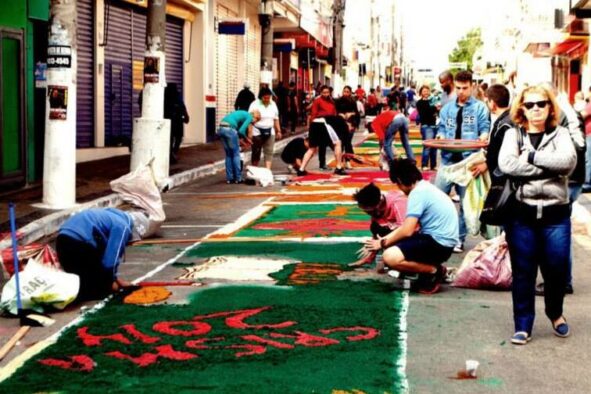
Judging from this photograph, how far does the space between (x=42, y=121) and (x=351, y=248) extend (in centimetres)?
859

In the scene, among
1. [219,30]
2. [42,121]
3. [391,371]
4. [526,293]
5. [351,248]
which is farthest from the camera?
[219,30]

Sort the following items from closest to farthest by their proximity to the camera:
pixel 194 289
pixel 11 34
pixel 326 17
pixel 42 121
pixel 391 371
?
pixel 391 371
pixel 194 289
pixel 11 34
pixel 42 121
pixel 326 17

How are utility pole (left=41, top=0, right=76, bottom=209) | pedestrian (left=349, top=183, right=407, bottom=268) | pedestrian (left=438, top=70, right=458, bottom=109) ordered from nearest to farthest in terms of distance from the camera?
1. pedestrian (left=349, top=183, right=407, bottom=268)
2. utility pole (left=41, top=0, right=76, bottom=209)
3. pedestrian (left=438, top=70, right=458, bottom=109)

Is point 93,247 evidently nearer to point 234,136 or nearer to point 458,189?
→ point 458,189

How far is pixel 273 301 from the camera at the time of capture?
847 centimetres

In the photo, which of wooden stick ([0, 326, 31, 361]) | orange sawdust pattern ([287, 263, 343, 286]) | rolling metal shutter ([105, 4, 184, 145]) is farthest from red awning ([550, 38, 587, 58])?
wooden stick ([0, 326, 31, 361])

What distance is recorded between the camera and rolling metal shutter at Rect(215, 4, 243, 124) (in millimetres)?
35312

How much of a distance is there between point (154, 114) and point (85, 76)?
4747 mm

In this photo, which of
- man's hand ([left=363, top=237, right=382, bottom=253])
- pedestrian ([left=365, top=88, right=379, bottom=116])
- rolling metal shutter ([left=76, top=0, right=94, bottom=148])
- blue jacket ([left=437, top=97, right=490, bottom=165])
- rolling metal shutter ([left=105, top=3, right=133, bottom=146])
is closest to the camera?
man's hand ([left=363, top=237, right=382, bottom=253])

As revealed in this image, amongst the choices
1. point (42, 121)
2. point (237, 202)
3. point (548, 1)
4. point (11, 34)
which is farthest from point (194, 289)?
point (548, 1)

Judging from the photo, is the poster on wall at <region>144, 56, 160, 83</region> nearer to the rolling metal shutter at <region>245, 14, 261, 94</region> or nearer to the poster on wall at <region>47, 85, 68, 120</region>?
the poster on wall at <region>47, 85, 68, 120</region>

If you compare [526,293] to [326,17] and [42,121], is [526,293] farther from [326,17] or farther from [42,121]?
[326,17]

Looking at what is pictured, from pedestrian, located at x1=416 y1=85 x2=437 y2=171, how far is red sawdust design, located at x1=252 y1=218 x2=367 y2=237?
29.2ft

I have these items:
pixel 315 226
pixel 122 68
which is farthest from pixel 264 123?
pixel 315 226
